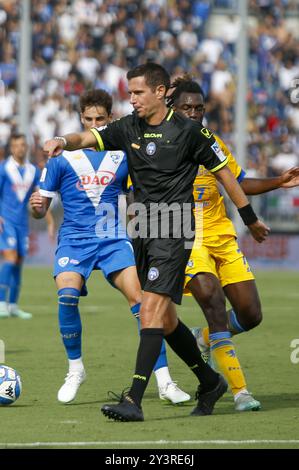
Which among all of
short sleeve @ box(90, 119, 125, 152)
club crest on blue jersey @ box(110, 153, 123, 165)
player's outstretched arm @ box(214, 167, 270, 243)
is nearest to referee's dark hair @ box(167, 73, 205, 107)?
club crest on blue jersey @ box(110, 153, 123, 165)

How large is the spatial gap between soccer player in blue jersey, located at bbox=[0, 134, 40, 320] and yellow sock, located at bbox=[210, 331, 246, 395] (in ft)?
23.8

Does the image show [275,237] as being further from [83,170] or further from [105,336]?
[83,170]

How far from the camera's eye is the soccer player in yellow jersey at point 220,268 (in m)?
7.97

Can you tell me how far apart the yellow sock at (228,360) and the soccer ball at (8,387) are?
4.67ft

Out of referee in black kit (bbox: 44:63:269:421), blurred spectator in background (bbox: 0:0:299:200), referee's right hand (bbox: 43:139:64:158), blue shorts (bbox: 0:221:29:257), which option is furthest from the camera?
blurred spectator in background (bbox: 0:0:299:200)

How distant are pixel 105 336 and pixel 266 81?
51.7ft

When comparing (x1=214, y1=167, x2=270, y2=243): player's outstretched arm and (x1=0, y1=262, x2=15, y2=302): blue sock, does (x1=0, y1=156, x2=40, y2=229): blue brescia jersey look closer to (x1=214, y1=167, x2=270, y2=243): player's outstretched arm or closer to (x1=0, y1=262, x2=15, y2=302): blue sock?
(x1=0, y1=262, x2=15, y2=302): blue sock

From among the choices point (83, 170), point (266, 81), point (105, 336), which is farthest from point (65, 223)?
point (266, 81)

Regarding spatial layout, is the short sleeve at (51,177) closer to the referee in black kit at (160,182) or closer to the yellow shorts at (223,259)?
the referee in black kit at (160,182)

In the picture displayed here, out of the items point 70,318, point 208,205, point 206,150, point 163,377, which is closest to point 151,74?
point 206,150

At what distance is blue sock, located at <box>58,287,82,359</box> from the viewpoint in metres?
8.14

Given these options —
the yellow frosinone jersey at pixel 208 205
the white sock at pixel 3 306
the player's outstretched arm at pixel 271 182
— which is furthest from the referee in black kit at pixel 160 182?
the white sock at pixel 3 306

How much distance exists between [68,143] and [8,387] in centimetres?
183

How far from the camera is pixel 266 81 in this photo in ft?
89.4
